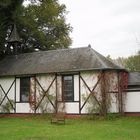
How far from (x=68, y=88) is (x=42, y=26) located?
1511cm

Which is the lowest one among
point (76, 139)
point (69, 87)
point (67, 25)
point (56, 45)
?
point (76, 139)

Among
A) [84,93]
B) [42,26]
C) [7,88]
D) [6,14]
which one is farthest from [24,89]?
[42,26]

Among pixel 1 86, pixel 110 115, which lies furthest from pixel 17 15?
pixel 110 115

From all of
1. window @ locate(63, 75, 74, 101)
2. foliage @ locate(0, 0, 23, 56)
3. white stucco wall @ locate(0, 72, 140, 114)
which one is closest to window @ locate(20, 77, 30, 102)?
white stucco wall @ locate(0, 72, 140, 114)

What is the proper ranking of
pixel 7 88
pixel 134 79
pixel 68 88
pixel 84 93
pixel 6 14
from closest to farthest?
pixel 84 93 < pixel 68 88 < pixel 134 79 < pixel 7 88 < pixel 6 14

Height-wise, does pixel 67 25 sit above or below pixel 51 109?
above

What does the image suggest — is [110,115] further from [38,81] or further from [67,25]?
[67,25]

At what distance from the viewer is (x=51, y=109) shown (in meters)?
24.5

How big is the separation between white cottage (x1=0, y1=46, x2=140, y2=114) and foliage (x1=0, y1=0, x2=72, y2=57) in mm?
5537

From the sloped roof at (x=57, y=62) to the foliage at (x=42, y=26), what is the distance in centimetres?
347

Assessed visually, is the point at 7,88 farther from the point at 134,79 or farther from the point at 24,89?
the point at 134,79

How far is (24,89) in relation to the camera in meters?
26.1

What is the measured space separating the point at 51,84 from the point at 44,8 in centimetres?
1520

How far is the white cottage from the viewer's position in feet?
74.6
